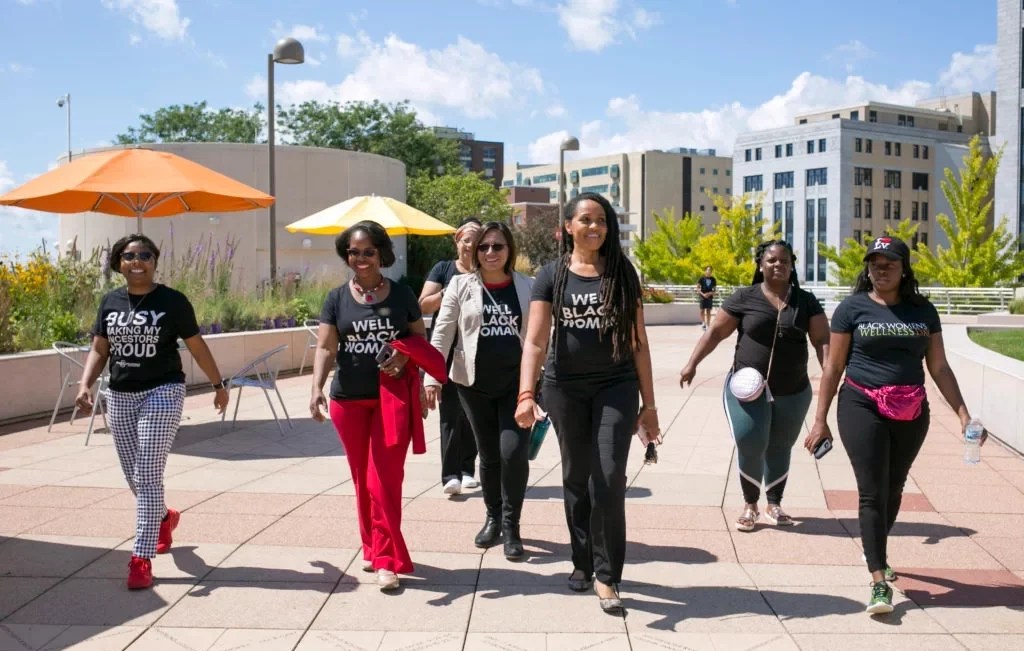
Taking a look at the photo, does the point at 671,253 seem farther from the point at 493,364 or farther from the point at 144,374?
the point at 144,374

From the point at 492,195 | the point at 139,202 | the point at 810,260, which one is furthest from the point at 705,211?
the point at 139,202

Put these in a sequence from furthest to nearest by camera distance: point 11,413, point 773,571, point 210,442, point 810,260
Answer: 1. point 810,260
2. point 11,413
3. point 210,442
4. point 773,571

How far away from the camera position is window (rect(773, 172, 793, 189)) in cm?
10850

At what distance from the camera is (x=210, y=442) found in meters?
9.71

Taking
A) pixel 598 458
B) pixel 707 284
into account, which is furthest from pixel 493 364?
pixel 707 284

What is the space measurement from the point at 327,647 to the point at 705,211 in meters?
145

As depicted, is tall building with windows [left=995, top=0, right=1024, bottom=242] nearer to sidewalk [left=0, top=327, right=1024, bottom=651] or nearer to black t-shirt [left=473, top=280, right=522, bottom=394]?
sidewalk [left=0, top=327, right=1024, bottom=651]

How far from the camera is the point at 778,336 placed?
6.38 metres

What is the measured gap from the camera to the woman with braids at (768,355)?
6.34 m

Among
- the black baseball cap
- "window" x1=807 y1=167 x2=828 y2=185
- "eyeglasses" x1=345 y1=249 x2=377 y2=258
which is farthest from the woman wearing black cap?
"window" x1=807 y1=167 x2=828 y2=185

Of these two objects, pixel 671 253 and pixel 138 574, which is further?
pixel 671 253

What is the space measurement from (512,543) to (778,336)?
6.66ft

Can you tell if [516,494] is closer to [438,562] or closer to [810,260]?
[438,562]

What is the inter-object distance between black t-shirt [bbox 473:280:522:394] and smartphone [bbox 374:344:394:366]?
760mm
